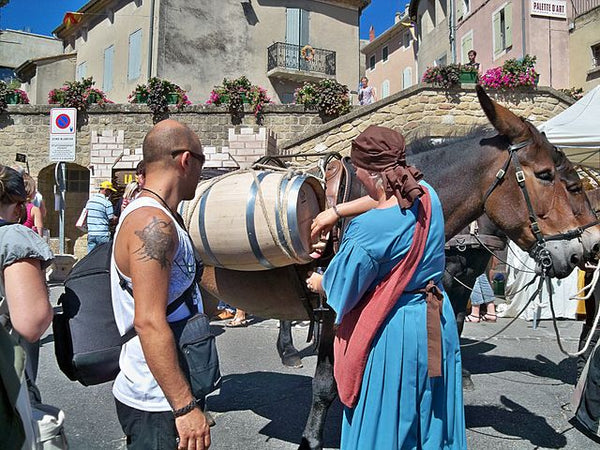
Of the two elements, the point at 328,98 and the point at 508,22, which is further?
the point at 508,22

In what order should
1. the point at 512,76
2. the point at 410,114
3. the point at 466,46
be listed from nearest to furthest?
the point at 410,114
the point at 512,76
the point at 466,46

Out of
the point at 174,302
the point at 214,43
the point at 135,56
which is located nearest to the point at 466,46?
the point at 214,43

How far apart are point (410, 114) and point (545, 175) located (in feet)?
35.2

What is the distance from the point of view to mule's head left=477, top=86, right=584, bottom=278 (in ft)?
10.1

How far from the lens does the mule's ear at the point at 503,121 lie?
320 centimetres

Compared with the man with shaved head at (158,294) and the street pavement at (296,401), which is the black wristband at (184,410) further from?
the street pavement at (296,401)

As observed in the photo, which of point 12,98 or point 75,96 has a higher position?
point 12,98

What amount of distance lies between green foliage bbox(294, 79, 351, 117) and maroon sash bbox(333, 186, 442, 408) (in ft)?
41.0

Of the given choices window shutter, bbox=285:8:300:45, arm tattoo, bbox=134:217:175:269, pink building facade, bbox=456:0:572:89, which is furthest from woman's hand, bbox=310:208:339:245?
window shutter, bbox=285:8:300:45

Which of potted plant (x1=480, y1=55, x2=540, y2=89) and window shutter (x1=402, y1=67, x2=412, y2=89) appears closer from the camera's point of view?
potted plant (x1=480, y1=55, x2=540, y2=89)

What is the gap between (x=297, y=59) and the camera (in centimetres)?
2400

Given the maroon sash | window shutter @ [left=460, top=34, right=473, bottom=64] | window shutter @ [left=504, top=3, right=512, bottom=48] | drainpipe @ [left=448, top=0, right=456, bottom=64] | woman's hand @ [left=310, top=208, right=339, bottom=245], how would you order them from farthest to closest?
window shutter @ [left=460, top=34, right=473, bottom=64] < drainpipe @ [left=448, top=0, right=456, bottom=64] < window shutter @ [left=504, top=3, right=512, bottom=48] < woman's hand @ [left=310, top=208, right=339, bottom=245] < the maroon sash

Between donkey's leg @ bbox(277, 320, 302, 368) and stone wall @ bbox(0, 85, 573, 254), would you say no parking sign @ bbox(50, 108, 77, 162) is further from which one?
donkey's leg @ bbox(277, 320, 302, 368)

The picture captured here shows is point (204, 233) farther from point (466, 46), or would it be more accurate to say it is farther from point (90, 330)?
point (466, 46)
